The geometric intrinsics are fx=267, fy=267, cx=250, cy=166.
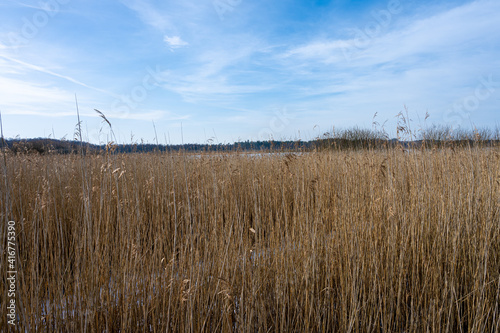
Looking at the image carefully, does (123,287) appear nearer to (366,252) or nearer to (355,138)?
(366,252)

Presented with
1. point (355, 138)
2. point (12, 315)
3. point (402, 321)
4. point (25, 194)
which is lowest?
point (402, 321)

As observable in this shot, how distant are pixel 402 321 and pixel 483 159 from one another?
14.6 feet

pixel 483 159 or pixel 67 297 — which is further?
pixel 483 159

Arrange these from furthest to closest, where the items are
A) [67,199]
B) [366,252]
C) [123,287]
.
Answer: [67,199], [366,252], [123,287]

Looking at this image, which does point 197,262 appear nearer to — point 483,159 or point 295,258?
point 295,258

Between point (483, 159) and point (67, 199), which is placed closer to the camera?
point (67, 199)

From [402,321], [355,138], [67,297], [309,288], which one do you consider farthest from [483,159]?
[355,138]

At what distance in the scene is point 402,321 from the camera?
1.99 m

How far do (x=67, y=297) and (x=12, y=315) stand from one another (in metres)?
0.28

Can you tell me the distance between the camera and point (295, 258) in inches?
93.6

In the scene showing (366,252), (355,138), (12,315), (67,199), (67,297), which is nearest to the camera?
(12,315)

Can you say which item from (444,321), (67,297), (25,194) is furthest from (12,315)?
(25,194)

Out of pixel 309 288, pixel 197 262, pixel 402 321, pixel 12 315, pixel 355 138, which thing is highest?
pixel 355 138

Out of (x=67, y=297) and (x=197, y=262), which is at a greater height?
(x=197, y=262)
